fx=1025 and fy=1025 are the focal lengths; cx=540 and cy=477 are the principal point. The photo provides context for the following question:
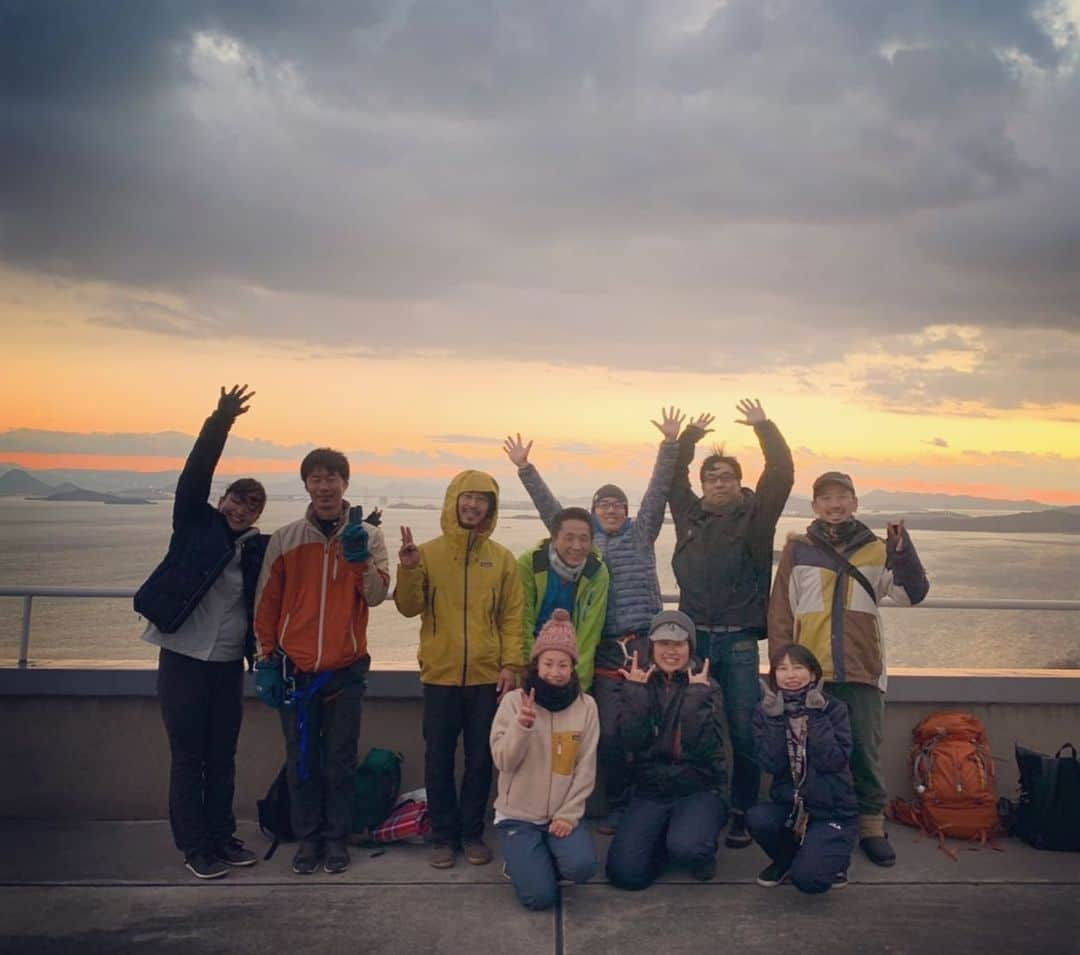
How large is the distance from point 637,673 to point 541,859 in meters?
1.01

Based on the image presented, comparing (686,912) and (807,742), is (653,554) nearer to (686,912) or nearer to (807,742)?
(807,742)

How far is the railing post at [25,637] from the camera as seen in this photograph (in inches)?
227

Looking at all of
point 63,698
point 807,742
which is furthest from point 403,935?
point 63,698

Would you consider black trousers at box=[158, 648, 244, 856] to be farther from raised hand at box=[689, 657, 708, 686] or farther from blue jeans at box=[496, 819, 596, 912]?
raised hand at box=[689, 657, 708, 686]

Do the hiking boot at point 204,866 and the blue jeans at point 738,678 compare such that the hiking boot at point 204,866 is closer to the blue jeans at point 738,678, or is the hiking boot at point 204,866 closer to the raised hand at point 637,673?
the raised hand at point 637,673

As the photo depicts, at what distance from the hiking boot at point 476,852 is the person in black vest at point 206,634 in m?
1.07

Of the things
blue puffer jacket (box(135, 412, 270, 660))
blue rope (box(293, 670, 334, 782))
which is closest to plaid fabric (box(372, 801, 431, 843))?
blue rope (box(293, 670, 334, 782))

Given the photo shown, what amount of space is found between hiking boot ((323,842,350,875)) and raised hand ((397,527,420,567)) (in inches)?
57.0

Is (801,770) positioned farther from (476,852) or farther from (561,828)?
(476,852)

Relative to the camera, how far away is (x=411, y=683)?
227 inches

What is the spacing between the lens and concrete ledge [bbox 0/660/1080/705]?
5.73 metres

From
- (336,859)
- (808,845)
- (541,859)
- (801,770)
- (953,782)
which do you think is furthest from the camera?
(953,782)

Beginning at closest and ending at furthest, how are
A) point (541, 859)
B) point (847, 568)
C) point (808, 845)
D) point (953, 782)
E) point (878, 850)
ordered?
point (541, 859)
point (808, 845)
point (878, 850)
point (847, 568)
point (953, 782)

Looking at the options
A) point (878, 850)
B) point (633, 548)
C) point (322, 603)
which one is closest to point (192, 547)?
point (322, 603)
